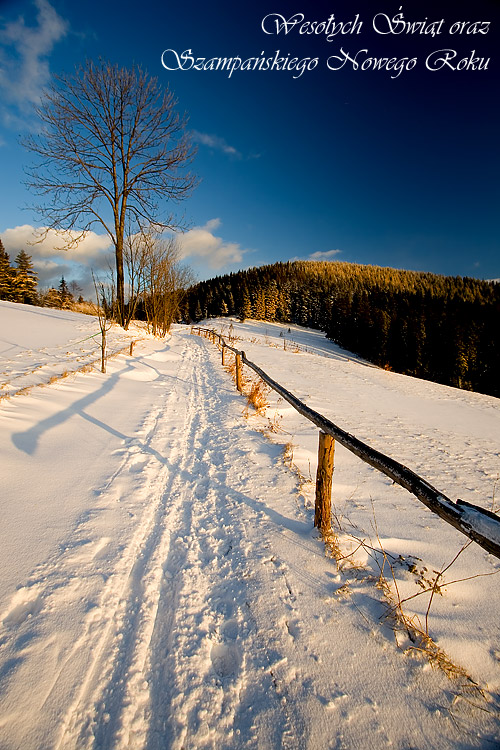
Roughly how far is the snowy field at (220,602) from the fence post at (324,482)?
0.19m

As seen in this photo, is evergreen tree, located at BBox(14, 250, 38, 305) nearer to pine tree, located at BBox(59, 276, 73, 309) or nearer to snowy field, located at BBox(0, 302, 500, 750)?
pine tree, located at BBox(59, 276, 73, 309)

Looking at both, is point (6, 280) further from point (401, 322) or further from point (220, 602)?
point (401, 322)

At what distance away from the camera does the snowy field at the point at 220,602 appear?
A: 4.43 ft

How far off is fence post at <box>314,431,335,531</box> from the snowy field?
19 cm

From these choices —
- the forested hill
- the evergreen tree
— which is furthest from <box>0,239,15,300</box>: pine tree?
A: the forested hill

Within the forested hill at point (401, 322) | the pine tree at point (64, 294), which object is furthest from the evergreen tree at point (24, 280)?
the forested hill at point (401, 322)

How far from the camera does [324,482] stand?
2531 millimetres

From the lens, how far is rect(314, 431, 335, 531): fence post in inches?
99.9

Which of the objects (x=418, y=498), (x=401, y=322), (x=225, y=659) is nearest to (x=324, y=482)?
(x=418, y=498)

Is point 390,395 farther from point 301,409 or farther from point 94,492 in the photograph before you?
point 94,492

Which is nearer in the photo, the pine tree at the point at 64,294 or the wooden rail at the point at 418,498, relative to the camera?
the wooden rail at the point at 418,498

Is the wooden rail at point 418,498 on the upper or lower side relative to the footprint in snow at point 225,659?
upper

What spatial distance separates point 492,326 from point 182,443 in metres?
35.9

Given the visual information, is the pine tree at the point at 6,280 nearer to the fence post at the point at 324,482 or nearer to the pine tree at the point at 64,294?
the pine tree at the point at 64,294
